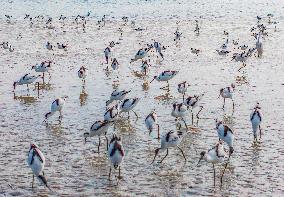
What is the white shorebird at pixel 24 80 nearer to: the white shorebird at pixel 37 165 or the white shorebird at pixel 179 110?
the white shorebird at pixel 179 110

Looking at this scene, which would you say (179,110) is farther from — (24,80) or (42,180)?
(24,80)

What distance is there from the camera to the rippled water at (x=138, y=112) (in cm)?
1187

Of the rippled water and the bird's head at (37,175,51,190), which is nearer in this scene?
the bird's head at (37,175,51,190)

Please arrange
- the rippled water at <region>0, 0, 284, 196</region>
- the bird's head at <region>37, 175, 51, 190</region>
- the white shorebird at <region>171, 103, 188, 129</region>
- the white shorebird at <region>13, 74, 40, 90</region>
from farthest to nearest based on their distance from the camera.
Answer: the white shorebird at <region>13, 74, 40, 90</region> → the white shorebird at <region>171, 103, 188, 129</region> → the rippled water at <region>0, 0, 284, 196</region> → the bird's head at <region>37, 175, 51, 190</region>

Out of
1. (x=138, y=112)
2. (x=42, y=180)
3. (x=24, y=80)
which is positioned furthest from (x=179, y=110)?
(x=24, y=80)

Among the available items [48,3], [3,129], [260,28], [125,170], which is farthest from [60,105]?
[48,3]

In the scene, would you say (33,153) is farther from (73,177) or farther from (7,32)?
(7,32)

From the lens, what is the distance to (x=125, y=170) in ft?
41.3

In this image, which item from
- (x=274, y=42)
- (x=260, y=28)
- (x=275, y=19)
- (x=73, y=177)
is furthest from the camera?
(x=275, y=19)

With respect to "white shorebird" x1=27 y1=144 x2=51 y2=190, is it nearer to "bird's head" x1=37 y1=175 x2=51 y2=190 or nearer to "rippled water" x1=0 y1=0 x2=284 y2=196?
"bird's head" x1=37 y1=175 x2=51 y2=190

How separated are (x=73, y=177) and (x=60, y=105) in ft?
15.9

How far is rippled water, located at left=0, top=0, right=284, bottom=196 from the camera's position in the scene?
11.9 m

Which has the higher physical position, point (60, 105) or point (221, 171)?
point (60, 105)

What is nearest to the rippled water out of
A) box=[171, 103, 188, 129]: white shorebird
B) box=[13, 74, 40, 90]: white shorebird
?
box=[13, 74, 40, 90]: white shorebird
